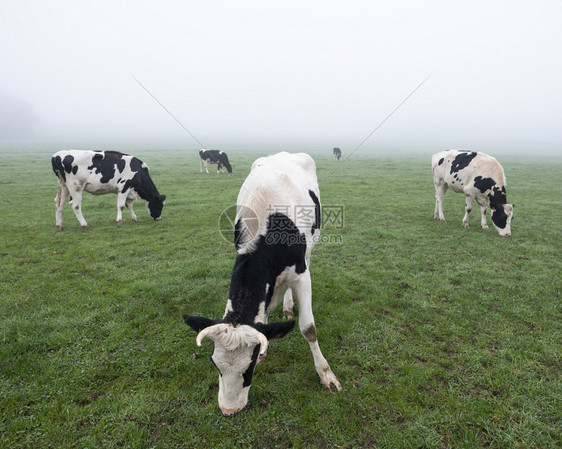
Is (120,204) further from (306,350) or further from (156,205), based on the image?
(306,350)

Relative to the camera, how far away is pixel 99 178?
33.3ft

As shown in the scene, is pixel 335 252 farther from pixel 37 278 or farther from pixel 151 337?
pixel 37 278

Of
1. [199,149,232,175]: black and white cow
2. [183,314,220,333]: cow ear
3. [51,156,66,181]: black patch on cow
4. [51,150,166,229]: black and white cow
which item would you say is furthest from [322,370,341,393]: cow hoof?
[199,149,232,175]: black and white cow

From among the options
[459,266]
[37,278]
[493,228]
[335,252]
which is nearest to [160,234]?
[37,278]

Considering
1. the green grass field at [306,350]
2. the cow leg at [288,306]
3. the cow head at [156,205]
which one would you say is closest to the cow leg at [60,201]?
the green grass field at [306,350]

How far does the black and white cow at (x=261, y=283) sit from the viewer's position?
282 cm

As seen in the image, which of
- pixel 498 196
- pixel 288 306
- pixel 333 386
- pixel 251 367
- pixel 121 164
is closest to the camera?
pixel 251 367

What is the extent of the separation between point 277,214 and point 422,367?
2.79 meters

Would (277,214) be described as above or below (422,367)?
above

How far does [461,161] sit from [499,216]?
2305mm

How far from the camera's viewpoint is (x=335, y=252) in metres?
8.09

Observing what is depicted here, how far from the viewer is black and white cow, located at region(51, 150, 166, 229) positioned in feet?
32.3

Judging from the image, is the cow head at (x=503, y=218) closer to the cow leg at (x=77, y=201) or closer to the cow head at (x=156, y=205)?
the cow head at (x=156, y=205)

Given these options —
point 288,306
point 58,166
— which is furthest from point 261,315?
point 58,166
